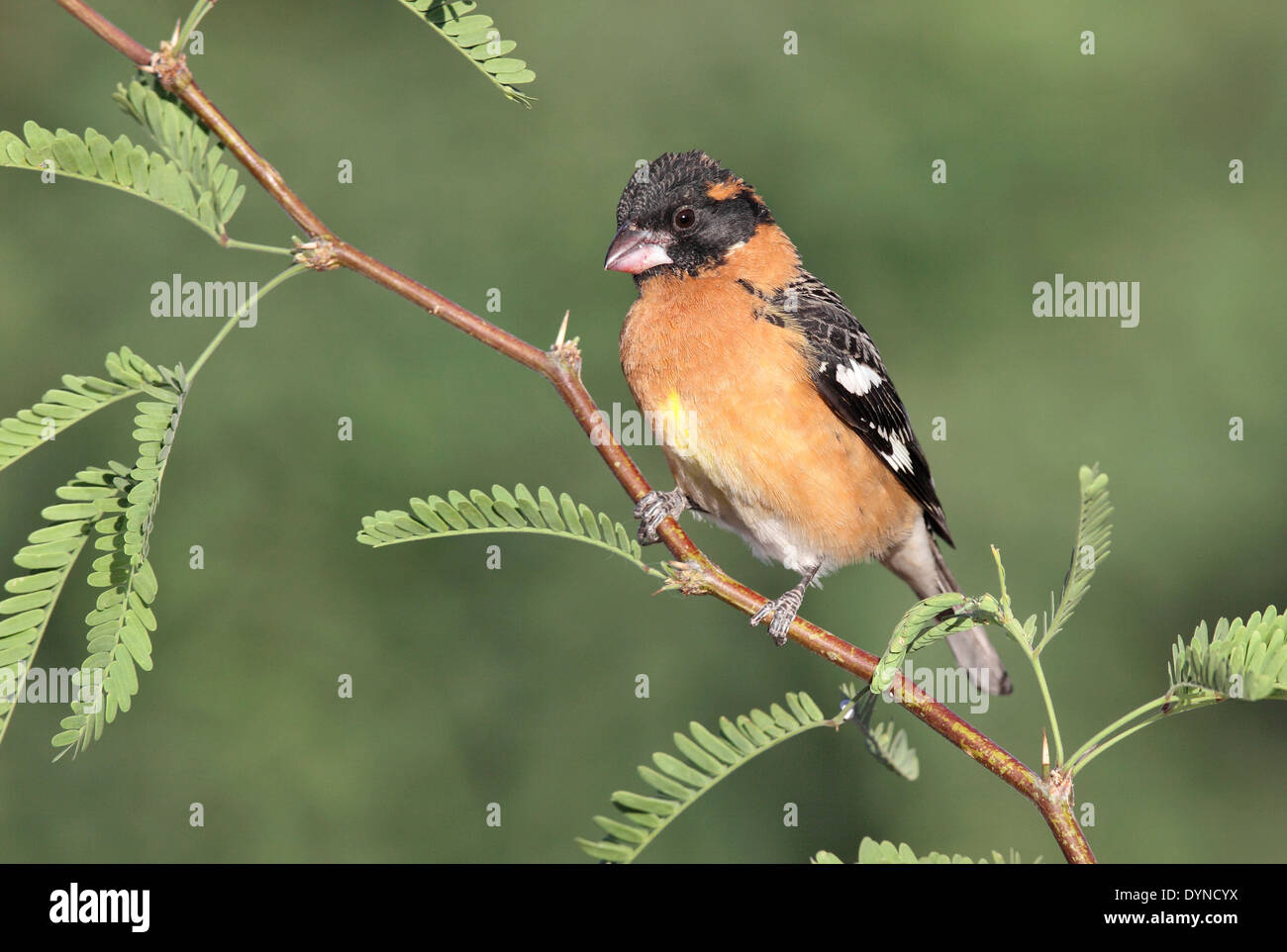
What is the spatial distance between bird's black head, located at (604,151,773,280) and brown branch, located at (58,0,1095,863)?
65.7 inches

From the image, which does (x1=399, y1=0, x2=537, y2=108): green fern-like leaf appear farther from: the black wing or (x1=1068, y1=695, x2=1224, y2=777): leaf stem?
the black wing

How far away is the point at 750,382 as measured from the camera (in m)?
4.07

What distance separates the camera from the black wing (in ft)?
14.4

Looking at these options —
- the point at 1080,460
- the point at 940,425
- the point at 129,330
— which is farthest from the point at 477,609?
the point at 1080,460

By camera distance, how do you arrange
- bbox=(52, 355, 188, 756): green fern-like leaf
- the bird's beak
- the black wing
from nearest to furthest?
bbox=(52, 355, 188, 756): green fern-like leaf, the bird's beak, the black wing

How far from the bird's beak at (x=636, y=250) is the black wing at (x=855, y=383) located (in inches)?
18.7

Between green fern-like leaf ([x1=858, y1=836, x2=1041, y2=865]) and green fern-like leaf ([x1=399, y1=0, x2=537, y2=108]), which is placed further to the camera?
green fern-like leaf ([x1=399, y1=0, x2=537, y2=108])

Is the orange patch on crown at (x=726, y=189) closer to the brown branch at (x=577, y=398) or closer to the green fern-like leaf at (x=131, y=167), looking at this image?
the brown branch at (x=577, y=398)

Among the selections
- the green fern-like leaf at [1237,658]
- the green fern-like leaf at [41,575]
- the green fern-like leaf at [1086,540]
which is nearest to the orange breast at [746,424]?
the green fern-like leaf at [1086,540]

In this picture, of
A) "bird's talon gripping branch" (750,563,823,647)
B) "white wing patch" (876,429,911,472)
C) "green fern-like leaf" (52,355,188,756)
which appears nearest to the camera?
"green fern-like leaf" (52,355,188,756)

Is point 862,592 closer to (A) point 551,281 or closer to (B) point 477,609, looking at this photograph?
(B) point 477,609

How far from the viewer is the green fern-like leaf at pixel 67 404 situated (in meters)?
1.94

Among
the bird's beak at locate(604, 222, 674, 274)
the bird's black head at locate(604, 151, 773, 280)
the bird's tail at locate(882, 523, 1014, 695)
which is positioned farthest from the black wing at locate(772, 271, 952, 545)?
the bird's beak at locate(604, 222, 674, 274)

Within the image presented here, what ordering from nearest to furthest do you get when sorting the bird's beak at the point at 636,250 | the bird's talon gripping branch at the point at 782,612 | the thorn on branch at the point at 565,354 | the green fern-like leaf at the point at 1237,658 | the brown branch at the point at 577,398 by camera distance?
the green fern-like leaf at the point at 1237,658 < the brown branch at the point at 577,398 < the thorn on branch at the point at 565,354 < the bird's talon gripping branch at the point at 782,612 < the bird's beak at the point at 636,250
